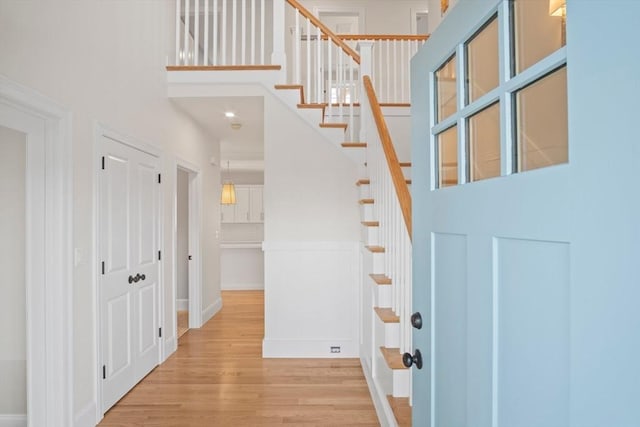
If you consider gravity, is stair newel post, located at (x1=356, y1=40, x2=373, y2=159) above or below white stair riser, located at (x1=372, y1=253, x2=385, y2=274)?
above

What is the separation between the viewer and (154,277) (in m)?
3.58

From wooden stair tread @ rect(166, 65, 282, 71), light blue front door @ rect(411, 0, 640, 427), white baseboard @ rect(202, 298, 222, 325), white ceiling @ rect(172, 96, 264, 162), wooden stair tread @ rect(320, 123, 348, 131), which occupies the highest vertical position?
wooden stair tread @ rect(166, 65, 282, 71)

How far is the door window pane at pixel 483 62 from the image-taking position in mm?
930

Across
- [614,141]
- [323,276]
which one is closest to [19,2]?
[614,141]

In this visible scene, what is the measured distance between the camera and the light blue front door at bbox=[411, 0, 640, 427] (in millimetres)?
541

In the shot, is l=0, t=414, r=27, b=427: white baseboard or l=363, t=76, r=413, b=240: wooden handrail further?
l=0, t=414, r=27, b=427: white baseboard

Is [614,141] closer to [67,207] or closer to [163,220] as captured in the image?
[67,207]

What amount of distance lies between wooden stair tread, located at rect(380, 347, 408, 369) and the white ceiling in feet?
8.83

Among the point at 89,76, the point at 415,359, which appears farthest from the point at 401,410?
the point at 89,76

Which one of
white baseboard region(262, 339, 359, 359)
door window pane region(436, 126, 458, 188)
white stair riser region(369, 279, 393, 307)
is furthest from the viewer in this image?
white baseboard region(262, 339, 359, 359)

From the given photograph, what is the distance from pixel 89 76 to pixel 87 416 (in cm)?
222

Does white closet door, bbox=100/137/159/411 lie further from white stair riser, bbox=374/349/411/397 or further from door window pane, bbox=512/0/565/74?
door window pane, bbox=512/0/565/74

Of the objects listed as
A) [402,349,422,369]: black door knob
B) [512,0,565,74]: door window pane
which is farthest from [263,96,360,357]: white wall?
[512,0,565,74]: door window pane

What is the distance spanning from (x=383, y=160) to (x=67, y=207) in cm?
199
